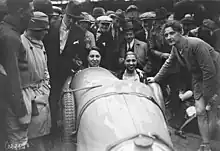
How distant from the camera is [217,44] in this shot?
232 inches

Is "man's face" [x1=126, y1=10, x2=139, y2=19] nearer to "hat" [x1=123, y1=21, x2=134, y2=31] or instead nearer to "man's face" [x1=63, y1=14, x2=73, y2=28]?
"hat" [x1=123, y1=21, x2=134, y2=31]

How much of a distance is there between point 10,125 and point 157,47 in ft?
11.7

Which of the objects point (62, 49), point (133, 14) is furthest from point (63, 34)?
point (133, 14)

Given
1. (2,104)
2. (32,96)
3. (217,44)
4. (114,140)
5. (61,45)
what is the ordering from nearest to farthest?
(114,140) → (2,104) → (32,96) → (61,45) → (217,44)

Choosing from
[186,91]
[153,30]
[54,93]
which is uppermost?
[153,30]

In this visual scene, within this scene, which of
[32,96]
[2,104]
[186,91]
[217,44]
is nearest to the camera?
[2,104]

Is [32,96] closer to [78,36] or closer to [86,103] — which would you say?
[86,103]

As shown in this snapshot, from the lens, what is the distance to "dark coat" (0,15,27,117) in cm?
385

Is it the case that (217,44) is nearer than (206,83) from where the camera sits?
No

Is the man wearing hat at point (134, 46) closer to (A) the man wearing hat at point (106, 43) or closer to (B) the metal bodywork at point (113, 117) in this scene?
(A) the man wearing hat at point (106, 43)

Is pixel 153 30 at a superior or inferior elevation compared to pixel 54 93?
superior

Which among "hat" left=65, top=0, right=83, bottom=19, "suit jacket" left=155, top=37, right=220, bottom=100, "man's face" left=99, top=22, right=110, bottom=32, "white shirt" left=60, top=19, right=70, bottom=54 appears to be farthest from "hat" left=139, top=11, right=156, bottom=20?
"white shirt" left=60, top=19, right=70, bottom=54

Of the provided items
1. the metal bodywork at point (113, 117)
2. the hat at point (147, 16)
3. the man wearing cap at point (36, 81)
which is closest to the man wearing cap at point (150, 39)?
the hat at point (147, 16)

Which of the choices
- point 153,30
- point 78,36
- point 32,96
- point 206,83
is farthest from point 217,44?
point 32,96
